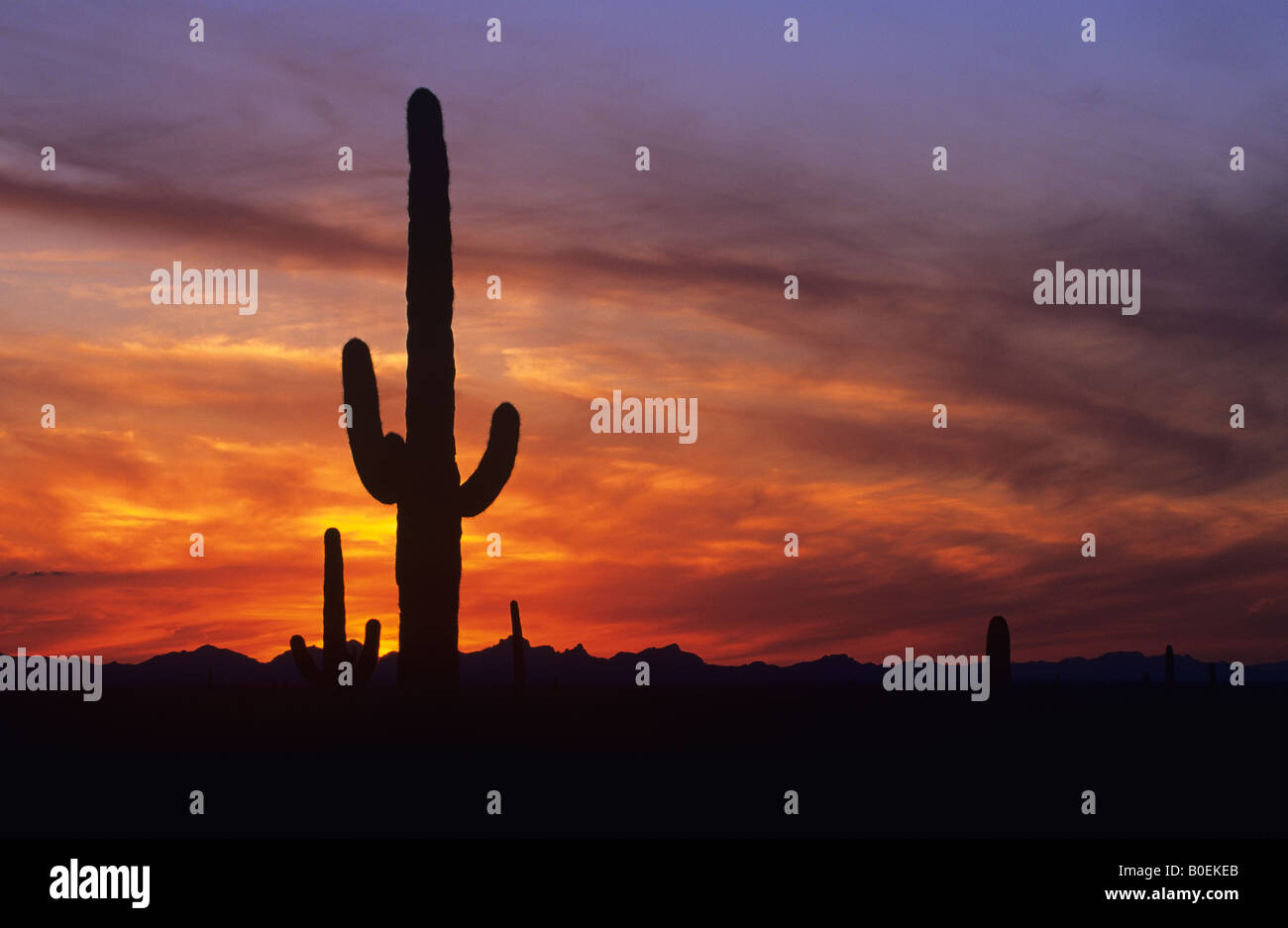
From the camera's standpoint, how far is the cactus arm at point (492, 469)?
65.6ft

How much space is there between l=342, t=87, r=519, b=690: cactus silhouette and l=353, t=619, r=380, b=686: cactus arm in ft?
47.3

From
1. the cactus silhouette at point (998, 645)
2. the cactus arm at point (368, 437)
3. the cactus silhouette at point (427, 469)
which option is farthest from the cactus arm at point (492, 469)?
the cactus silhouette at point (998, 645)

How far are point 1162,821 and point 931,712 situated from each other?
19.7 metres

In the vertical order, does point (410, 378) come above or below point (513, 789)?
above

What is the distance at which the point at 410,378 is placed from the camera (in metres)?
20.1

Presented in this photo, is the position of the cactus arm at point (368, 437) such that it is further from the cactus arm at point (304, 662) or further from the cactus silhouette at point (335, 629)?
the cactus arm at point (304, 662)

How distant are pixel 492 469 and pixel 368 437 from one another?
1.80 metres

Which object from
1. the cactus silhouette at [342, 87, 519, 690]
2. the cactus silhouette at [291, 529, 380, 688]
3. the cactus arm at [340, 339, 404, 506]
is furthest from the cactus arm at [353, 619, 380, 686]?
the cactus arm at [340, 339, 404, 506]

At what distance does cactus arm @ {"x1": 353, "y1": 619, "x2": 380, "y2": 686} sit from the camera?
34.2 meters

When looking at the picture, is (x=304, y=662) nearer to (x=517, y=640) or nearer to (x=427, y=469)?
(x=517, y=640)

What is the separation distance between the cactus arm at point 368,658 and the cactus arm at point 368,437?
49.9ft
